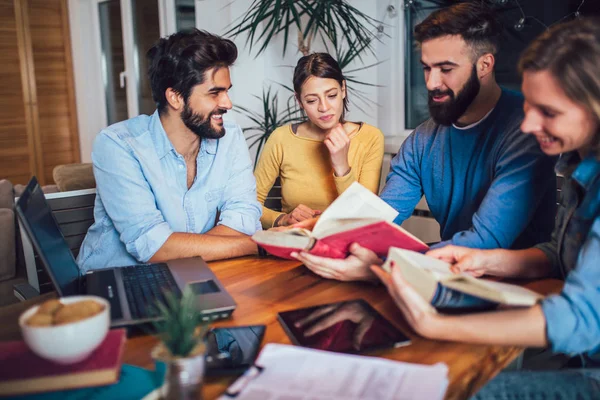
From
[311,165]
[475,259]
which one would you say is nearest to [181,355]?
[475,259]

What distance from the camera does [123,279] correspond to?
4.34 feet

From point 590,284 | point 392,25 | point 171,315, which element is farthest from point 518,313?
point 392,25

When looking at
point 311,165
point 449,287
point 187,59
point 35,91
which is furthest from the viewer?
point 35,91

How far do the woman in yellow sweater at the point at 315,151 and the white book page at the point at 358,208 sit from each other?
3.12 feet

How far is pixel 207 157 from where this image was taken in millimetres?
1937

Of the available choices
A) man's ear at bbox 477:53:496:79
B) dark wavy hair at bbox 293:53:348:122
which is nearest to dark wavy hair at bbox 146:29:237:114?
dark wavy hair at bbox 293:53:348:122

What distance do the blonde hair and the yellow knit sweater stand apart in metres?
1.31

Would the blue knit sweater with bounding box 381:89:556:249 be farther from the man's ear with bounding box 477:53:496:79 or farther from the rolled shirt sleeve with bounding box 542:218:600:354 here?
the rolled shirt sleeve with bounding box 542:218:600:354

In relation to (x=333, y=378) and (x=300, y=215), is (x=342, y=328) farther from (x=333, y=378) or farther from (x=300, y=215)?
(x=300, y=215)

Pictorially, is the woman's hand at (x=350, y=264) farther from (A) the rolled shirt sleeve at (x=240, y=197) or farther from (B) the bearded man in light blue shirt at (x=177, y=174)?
(A) the rolled shirt sleeve at (x=240, y=197)

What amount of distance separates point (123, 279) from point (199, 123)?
2.44 feet

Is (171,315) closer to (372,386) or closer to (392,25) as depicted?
(372,386)

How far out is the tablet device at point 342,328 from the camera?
0.98 meters

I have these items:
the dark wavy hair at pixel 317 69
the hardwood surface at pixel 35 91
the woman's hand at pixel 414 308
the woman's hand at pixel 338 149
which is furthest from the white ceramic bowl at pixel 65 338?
the hardwood surface at pixel 35 91
